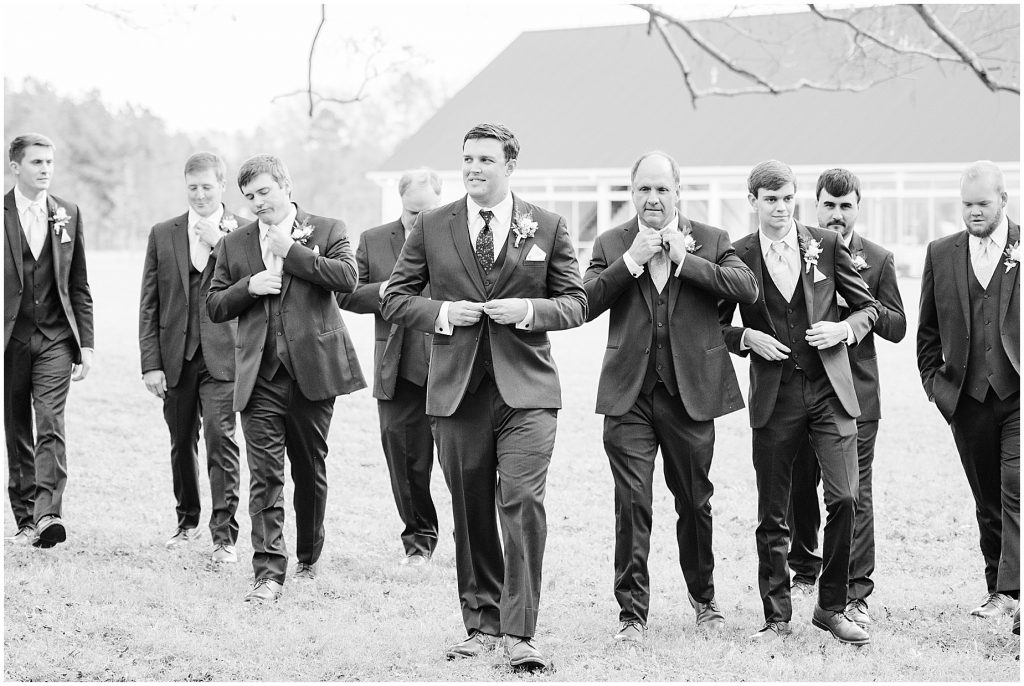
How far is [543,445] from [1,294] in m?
3.78

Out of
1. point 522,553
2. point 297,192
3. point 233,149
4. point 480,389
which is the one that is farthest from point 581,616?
point 233,149

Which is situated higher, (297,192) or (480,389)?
(297,192)

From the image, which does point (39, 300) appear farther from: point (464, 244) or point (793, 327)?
point (793, 327)

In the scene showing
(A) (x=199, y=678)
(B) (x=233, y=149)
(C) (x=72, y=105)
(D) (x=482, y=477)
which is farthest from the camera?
(B) (x=233, y=149)

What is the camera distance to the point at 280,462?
7117 mm

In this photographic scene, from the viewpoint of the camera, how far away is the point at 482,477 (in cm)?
586

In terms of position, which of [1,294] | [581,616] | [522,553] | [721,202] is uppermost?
[721,202]

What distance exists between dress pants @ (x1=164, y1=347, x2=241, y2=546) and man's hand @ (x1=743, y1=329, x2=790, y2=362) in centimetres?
359

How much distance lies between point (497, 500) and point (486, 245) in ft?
4.06

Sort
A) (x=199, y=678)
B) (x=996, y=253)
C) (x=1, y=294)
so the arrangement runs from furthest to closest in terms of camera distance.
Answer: (x=1, y=294) → (x=996, y=253) → (x=199, y=678)

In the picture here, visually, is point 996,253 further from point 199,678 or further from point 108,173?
point 108,173

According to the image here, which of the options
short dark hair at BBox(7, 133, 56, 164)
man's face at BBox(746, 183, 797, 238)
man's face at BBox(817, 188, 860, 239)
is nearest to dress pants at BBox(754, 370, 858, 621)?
man's face at BBox(746, 183, 797, 238)

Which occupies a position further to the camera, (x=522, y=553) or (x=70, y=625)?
(x=70, y=625)

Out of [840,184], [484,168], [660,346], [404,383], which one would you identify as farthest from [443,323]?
[840,184]
